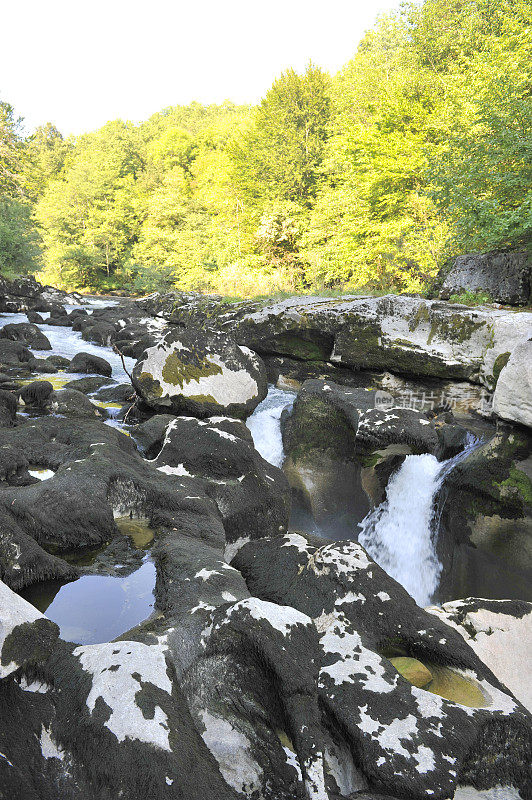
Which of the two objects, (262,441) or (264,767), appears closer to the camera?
(264,767)

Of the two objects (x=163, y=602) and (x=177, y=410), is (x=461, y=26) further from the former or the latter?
(x=163, y=602)

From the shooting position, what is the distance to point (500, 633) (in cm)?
382

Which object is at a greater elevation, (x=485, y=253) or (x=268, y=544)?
(x=485, y=253)

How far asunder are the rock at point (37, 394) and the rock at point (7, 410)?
4.71 feet

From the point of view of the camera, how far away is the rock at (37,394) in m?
9.45

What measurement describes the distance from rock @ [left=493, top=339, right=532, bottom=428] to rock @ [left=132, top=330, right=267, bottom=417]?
15.7 ft

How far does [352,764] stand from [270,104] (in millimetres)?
34463

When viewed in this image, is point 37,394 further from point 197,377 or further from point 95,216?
point 95,216

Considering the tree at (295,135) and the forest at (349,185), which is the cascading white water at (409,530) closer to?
the forest at (349,185)

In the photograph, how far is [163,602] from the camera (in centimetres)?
335

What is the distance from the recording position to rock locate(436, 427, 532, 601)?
5594 mm

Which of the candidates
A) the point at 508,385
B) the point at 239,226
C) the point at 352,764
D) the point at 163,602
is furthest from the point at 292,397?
the point at 239,226

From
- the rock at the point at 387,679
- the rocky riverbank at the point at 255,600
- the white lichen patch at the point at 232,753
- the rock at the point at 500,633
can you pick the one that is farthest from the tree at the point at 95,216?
the white lichen patch at the point at 232,753

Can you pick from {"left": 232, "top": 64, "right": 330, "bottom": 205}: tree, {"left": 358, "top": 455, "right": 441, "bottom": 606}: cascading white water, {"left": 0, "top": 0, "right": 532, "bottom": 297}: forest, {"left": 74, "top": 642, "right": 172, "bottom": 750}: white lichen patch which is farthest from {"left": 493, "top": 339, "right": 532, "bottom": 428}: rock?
{"left": 232, "top": 64, "right": 330, "bottom": 205}: tree
